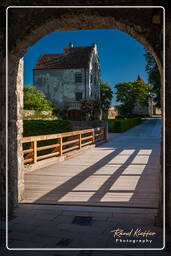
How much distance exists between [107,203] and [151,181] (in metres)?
2.08

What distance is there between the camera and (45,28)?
4199 millimetres

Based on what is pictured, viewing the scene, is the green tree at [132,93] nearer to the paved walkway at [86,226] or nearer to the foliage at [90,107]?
the foliage at [90,107]

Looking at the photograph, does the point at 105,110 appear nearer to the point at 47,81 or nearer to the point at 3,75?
the point at 47,81

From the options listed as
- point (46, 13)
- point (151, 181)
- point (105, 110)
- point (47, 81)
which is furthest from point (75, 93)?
point (46, 13)

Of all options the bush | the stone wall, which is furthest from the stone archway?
the stone wall

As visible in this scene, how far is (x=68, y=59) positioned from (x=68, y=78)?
2555mm

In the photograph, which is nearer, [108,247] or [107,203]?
[108,247]

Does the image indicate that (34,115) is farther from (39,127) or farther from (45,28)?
(45,28)

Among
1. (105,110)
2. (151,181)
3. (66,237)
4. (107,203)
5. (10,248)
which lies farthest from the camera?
(105,110)

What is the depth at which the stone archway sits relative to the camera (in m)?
3.91

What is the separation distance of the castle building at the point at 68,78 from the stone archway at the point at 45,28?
26970 millimetres

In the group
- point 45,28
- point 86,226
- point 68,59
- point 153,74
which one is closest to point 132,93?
point 68,59

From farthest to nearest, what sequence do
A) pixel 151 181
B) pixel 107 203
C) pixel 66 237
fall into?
pixel 151 181, pixel 107 203, pixel 66 237

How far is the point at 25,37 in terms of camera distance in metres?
4.22
